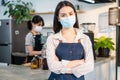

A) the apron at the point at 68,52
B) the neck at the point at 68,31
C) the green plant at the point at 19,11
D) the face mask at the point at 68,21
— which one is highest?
the green plant at the point at 19,11

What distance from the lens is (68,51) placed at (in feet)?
5.62

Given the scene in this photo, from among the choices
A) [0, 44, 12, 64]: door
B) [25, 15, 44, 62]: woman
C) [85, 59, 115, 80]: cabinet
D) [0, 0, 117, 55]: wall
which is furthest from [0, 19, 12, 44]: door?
[85, 59, 115, 80]: cabinet

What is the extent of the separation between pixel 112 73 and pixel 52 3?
193cm

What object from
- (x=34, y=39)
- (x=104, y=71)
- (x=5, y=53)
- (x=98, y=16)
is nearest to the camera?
(x=34, y=39)

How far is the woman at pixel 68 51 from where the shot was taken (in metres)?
1.69

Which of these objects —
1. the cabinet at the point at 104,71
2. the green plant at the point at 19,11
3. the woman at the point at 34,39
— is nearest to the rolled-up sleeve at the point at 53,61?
the cabinet at the point at 104,71

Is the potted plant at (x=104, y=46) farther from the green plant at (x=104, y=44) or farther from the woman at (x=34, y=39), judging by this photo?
the woman at (x=34, y=39)

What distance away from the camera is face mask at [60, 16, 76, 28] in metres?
1.73

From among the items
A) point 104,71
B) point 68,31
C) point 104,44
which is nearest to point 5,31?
point 104,44

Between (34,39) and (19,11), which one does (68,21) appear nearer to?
(34,39)

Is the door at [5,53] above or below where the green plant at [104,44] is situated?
below

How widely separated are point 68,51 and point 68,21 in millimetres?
228

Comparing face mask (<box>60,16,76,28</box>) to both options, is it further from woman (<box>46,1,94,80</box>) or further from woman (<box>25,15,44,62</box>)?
woman (<box>25,15,44,62</box>)

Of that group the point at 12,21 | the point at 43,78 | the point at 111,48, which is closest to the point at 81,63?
the point at 43,78
